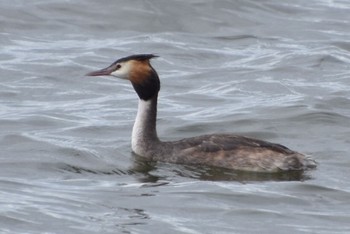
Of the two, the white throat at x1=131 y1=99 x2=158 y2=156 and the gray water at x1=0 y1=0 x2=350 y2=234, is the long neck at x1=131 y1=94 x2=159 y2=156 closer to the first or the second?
the white throat at x1=131 y1=99 x2=158 y2=156

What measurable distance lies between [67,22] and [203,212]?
9.56 meters

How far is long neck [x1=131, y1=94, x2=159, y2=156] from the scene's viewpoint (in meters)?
12.3

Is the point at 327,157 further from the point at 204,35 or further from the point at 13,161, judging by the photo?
the point at 204,35

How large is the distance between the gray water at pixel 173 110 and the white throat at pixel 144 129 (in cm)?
19

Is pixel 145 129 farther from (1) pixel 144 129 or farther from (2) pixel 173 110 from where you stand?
(2) pixel 173 110

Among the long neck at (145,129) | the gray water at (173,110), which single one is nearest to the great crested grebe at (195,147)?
the long neck at (145,129)

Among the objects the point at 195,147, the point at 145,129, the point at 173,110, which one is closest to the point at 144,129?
the point at 145,129

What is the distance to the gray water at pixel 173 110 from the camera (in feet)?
33.1

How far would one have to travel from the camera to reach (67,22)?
1930 centimetres

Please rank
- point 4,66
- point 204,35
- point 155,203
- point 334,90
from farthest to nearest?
point 204,35
point 4,66
point 334,90
point 155,203

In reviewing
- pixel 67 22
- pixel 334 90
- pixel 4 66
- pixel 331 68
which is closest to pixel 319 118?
pixel 334 90

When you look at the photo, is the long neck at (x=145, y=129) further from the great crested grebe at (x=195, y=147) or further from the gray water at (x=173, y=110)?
the gray water at (x=173, y=110)

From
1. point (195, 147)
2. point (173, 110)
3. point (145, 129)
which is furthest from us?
point (173, 110)

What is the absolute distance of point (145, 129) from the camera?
12422mm
